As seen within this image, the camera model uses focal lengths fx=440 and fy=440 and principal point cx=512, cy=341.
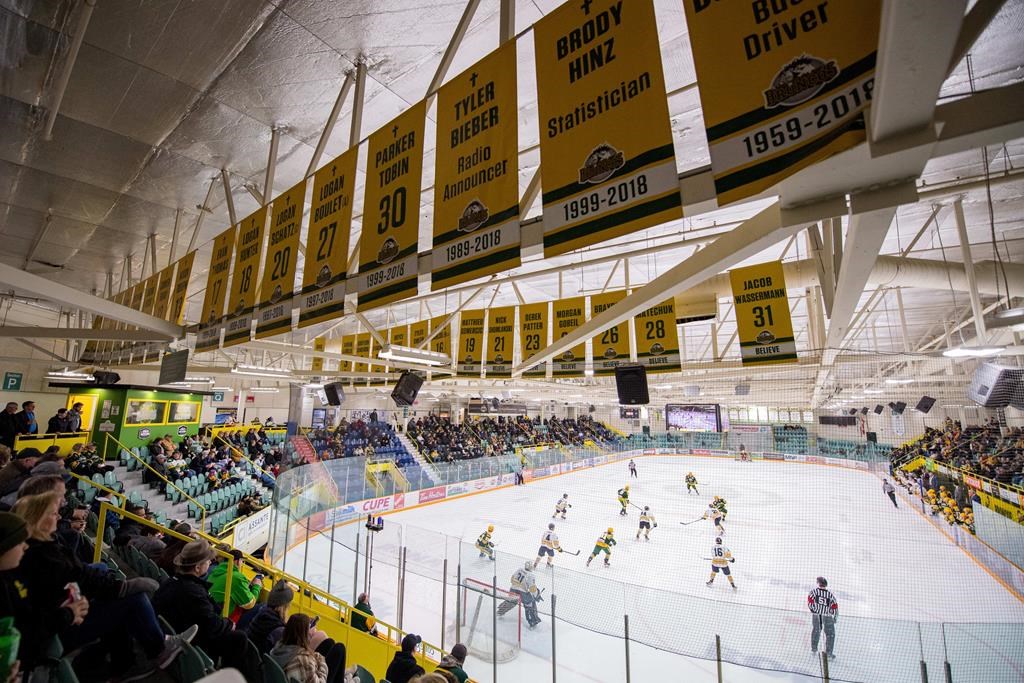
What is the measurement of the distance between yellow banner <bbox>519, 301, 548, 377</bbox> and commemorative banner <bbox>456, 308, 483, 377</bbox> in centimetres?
106

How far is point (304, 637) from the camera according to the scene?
124 inches

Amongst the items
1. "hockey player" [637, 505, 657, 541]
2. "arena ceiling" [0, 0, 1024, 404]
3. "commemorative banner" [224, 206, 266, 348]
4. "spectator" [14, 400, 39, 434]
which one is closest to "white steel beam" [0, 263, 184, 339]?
"arena ceiling" [0, 0, 1024, 404]

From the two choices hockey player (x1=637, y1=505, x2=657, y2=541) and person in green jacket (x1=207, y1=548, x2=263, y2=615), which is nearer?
person in green jacket (x1=207, y1=548, x2=263, y2=615)

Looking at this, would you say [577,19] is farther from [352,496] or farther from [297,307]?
[352,496]

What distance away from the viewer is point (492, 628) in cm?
707

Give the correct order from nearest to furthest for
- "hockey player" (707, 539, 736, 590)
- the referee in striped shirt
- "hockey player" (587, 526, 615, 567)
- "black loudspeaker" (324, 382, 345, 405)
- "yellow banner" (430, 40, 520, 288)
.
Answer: "yellow banner" (430, 40, 520, 288)
the referee in striped shirt
"hockey player" (707, 539, 736, 590)
"hockey player" (587, 526, 615, 567)
"black loudspeaker" (324, 382, 345, 405)

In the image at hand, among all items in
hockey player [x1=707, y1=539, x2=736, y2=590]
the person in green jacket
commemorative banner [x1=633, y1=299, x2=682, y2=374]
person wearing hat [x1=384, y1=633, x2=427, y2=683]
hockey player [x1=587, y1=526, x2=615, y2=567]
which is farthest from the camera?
hockey player [x1=587, y1=526, x2=615, y2=567]

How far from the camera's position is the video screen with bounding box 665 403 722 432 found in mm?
18547

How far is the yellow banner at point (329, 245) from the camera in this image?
433 cm

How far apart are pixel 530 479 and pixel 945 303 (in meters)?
18.7

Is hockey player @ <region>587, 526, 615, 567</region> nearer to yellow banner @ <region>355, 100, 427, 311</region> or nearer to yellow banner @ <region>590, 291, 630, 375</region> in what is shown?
yellow banner @ <region>590, 291, 630, 375</region>

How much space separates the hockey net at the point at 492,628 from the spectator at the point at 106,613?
536 centimetres

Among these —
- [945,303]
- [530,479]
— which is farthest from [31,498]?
[530,479]

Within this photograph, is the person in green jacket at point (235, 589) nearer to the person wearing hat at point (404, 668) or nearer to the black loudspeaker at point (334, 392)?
the person wearing hat at point (404, 668)
